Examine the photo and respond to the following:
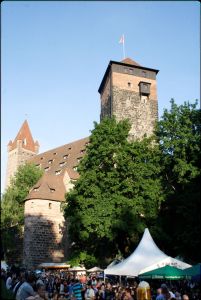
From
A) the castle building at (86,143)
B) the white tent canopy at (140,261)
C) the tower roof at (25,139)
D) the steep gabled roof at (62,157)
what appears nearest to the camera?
the white tent canopy at (140,261)

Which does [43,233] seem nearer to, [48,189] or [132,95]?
[48,189]

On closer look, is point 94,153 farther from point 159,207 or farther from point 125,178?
point 159,207

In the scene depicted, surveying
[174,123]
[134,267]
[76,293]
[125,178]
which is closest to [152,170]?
[125,178]

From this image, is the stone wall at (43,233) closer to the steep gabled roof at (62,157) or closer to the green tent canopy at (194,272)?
the steep gabled roof at (62,157)

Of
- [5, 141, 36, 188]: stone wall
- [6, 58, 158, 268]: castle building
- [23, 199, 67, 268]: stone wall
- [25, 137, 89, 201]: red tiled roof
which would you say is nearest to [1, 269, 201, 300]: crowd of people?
[23, 199, 67, 268]: stone wall

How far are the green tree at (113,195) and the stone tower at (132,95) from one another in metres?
8.85

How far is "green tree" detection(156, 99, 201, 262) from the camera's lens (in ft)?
80.5

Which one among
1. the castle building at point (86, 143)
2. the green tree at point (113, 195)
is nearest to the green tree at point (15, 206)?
the castle building at point (86, 143)

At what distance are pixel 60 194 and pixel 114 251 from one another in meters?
17.6

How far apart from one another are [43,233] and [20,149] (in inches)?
1451

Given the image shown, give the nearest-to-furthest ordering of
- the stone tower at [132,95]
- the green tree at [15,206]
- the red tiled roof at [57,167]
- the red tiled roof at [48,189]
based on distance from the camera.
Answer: the stone tower at [132,95] < the red tiled roof at [48,189] < the red tiled roof at [57,167] < the green tree at [15,206]

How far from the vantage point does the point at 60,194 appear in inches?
1694

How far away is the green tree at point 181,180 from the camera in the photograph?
2455 centimetres

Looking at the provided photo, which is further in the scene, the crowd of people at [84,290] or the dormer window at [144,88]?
the dormer window at [144,88]
